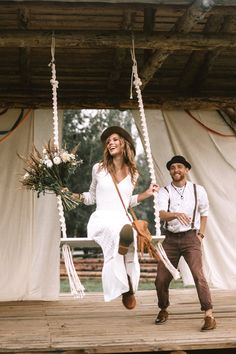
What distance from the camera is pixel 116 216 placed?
189 inches

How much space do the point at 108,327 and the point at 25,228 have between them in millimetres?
2711

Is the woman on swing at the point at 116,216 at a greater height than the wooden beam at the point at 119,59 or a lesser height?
lesser

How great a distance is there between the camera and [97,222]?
4789 mm

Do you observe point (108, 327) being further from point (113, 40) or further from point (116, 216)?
point (113, 40)

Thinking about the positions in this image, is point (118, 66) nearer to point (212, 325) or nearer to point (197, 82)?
point (197, 82)

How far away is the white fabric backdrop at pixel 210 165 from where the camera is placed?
25.7 ft

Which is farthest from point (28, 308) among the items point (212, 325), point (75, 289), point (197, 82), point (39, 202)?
point (197, 82)

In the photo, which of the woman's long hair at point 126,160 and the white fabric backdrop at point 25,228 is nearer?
the woman's long hair at point 126,160

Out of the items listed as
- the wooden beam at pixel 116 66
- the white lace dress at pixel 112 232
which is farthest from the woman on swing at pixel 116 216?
the wooden beam at pixel 116 66

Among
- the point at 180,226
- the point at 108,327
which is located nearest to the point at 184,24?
the point at 180,226

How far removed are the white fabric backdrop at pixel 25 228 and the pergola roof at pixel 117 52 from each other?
423 millimetres

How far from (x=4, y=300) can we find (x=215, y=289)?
9.59 ft

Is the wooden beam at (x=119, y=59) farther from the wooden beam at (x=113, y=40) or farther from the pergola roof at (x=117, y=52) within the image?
the wooden beam at (x=113, y=40)

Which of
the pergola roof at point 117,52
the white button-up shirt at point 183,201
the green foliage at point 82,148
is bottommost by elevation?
the white button-up shirt at point 183,201
